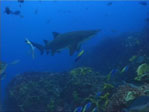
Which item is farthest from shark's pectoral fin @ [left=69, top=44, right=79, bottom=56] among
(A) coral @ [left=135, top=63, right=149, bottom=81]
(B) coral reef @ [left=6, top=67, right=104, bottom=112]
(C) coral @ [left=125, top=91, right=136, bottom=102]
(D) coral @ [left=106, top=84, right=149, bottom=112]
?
(C) coral @ [left=125, top=91, right=136, bottom=102]

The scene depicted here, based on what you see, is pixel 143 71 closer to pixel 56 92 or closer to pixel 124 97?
pixel 124 97

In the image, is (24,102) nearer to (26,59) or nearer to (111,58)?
(111,58)

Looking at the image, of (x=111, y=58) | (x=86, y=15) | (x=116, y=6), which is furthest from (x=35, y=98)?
(x=116, y=6)

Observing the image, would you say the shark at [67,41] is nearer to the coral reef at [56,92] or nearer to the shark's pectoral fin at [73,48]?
the shark's pectoral fin at [73,48]

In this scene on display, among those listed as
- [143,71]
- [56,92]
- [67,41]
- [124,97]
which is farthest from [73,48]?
[124,97]

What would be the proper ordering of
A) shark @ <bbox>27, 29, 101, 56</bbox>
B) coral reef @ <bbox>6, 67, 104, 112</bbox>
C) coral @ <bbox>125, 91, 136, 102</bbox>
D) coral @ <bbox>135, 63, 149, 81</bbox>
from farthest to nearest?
1. shark @ <bbox>27, 29, 101, 56</bbox>
2. coral reef @ <bbox>6, 67, 104, 112</bbox>
3. coral @ <bbox>135, 63, 149, 81</bbox>
4. coral @ <bbox>125, 91, 136, 102</bbox>

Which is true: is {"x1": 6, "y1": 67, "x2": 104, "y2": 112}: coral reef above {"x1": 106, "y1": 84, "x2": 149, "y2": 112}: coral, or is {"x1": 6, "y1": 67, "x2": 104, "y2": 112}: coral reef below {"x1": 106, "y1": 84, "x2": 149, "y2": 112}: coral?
below

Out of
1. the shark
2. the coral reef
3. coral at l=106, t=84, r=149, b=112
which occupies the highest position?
the shark

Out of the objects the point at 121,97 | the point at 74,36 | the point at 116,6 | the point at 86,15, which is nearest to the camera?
the point at 121,97

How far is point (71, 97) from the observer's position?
8.10 m

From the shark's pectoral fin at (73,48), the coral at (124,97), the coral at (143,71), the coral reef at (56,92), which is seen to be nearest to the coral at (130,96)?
the coral at (124,97)

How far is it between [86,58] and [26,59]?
1590cm

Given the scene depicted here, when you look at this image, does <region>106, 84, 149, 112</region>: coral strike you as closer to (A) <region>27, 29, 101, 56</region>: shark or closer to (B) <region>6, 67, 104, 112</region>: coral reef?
(B) <region>6, 67, 104, 112</region>: coral reef

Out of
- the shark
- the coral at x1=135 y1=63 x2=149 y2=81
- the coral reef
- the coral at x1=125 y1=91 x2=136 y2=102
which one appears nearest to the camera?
the coral at x1=125 y1=91 x2=136 y2=102
